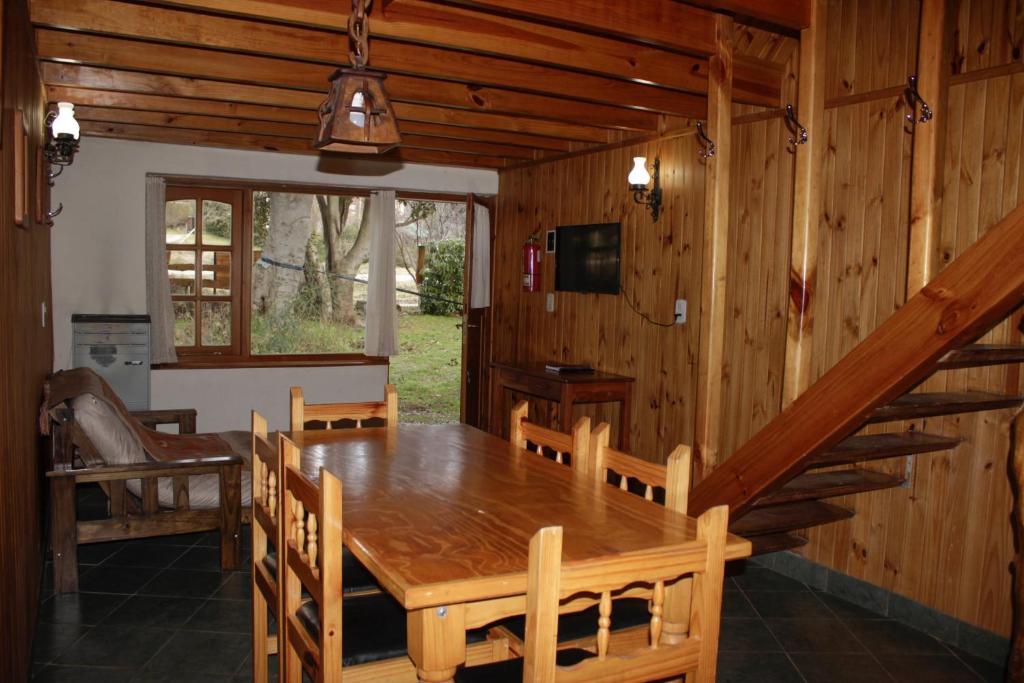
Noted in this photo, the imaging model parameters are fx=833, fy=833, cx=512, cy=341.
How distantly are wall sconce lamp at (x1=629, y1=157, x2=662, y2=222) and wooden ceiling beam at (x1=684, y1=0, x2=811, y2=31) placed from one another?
5.51 ft

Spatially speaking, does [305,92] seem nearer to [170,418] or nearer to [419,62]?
[419,62]

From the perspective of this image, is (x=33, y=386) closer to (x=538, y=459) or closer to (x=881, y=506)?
(x=538, y=459)

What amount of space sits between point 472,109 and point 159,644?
3019 millimetres

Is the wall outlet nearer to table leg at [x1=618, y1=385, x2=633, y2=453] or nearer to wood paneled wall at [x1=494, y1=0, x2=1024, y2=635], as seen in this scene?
wood paneled wall at [x1=494, y1=0, x2=1024, y2=635]

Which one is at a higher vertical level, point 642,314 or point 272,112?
point 272,112

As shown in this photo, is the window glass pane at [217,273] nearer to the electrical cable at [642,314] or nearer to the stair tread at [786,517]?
the electrical cable at [642,314]

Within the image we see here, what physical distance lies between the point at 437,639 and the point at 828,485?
211cm

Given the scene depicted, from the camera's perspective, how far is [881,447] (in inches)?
122

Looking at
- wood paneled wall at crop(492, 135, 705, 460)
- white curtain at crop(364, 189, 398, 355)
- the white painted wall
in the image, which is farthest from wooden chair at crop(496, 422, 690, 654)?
the white painted wall

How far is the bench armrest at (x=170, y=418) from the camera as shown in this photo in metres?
5.25

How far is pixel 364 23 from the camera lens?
2324 mm

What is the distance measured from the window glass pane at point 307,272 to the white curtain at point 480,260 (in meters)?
2.17

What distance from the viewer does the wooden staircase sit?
2230mm

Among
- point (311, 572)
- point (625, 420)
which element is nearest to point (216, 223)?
point (625, 420)
